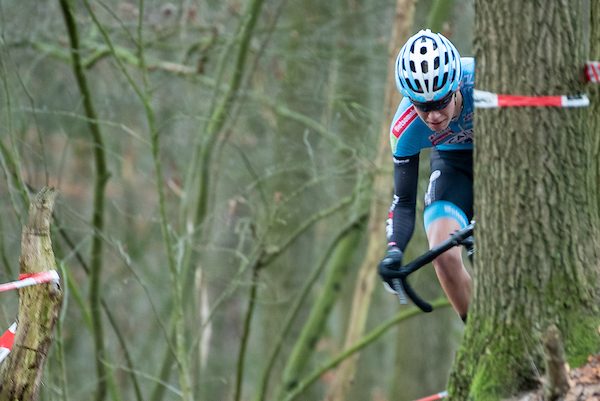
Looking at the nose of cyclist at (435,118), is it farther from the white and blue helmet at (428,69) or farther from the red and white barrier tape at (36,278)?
the red and white barrier tape at (36,278)

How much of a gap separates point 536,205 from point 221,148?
486cm

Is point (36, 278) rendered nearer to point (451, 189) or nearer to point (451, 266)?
point (451, 266)

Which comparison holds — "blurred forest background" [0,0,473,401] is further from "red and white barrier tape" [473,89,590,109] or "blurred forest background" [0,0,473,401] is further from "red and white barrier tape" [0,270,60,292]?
"red and white barrier tape" [473,89,590,109]

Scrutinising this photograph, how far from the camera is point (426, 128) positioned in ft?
10.9

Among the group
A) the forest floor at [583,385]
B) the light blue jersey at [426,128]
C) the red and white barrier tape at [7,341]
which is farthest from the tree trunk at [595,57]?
the red and white barrier tape at [7,341]

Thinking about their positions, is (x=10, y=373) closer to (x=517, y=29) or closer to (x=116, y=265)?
(x=517, y=29)

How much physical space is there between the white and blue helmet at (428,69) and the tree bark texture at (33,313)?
68.2 inches

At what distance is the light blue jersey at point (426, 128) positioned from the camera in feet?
10.6

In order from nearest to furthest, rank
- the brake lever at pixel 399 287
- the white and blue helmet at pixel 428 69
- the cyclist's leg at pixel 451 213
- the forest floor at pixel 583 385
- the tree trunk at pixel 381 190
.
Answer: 1. the forest floor at pixel 583 385
2. the white and blue helmet at pixel 428 69
3. the brake lever at pixel 399 287
4. the cyclist's leg at pixel 451 213
5. the tree trunk at pixel 381 190

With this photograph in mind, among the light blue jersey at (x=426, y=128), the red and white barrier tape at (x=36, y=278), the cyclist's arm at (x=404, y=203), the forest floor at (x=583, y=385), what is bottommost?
the forest floor at (x=583, y=385)

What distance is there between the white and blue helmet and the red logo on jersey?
0.26m

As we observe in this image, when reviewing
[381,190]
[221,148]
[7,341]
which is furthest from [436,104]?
[221,148]

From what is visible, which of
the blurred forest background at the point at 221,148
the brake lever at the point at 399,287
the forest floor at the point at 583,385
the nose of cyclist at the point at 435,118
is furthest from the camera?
the blurred forest background at the point at 221,148

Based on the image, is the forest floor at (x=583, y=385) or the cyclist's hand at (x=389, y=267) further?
the cyclist's hand at (x=389, y=267)
